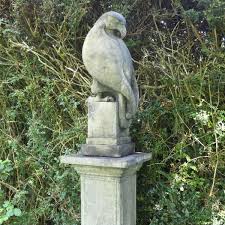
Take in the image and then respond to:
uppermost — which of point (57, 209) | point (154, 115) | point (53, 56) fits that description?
point (53, 56)

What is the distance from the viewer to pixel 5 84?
366 centimetres

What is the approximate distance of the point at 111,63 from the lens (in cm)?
233

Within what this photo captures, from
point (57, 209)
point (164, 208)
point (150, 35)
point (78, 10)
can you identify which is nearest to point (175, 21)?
point (150, 35)

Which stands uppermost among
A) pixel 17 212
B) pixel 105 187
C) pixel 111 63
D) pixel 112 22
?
pixel 112 22

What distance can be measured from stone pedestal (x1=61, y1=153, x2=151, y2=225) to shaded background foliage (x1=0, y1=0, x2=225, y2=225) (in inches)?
18.8

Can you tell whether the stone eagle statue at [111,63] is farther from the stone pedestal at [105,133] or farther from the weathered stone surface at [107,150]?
the weathered stone surface at [107,150]

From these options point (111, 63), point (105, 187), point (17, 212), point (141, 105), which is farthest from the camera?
point (17, 212)

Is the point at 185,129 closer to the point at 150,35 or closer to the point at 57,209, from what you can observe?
the point at 150,35

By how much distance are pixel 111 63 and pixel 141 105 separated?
0.80m

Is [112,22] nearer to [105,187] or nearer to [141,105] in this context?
[141,105]

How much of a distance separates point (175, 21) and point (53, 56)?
1178mm

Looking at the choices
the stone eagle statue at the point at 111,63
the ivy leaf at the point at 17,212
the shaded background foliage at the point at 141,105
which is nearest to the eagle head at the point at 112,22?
the stone eagle statue at the point at 111,63

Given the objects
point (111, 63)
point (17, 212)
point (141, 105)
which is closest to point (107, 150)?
point (111, 63)

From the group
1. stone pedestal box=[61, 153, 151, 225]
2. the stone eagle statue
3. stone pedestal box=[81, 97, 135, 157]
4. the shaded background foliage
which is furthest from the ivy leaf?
Result: the stone eagle statue
